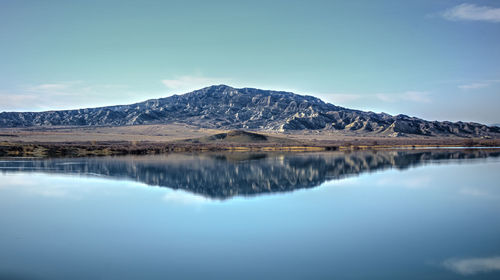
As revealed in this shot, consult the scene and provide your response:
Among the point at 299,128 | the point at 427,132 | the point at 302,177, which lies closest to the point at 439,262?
the point at 302,177

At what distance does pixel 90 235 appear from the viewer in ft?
37.2

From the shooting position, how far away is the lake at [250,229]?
8469 mm

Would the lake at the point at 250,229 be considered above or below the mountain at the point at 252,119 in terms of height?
below

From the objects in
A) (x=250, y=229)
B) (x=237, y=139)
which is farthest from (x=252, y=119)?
(x=250, y=229)

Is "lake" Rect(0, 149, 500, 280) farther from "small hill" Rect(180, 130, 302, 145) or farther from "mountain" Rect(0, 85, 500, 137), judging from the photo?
"mountain" Rect(0, 85, 500, 137)

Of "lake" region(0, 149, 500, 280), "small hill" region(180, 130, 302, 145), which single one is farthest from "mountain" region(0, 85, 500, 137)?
"lake" region(0, 149, 500, 280)

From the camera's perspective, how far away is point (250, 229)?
1181 cm

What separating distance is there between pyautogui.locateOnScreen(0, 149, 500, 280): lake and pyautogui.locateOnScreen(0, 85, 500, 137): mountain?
109 meters

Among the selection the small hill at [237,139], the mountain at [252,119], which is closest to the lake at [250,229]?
the small hill at [237,139]

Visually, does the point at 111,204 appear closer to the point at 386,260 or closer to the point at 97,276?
the point at 97,276

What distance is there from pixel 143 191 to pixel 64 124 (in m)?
136

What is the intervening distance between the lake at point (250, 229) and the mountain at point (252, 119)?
109 m

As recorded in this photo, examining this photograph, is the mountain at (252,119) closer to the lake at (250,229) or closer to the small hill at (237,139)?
the small hill at (237,139)

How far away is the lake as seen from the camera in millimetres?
8469
